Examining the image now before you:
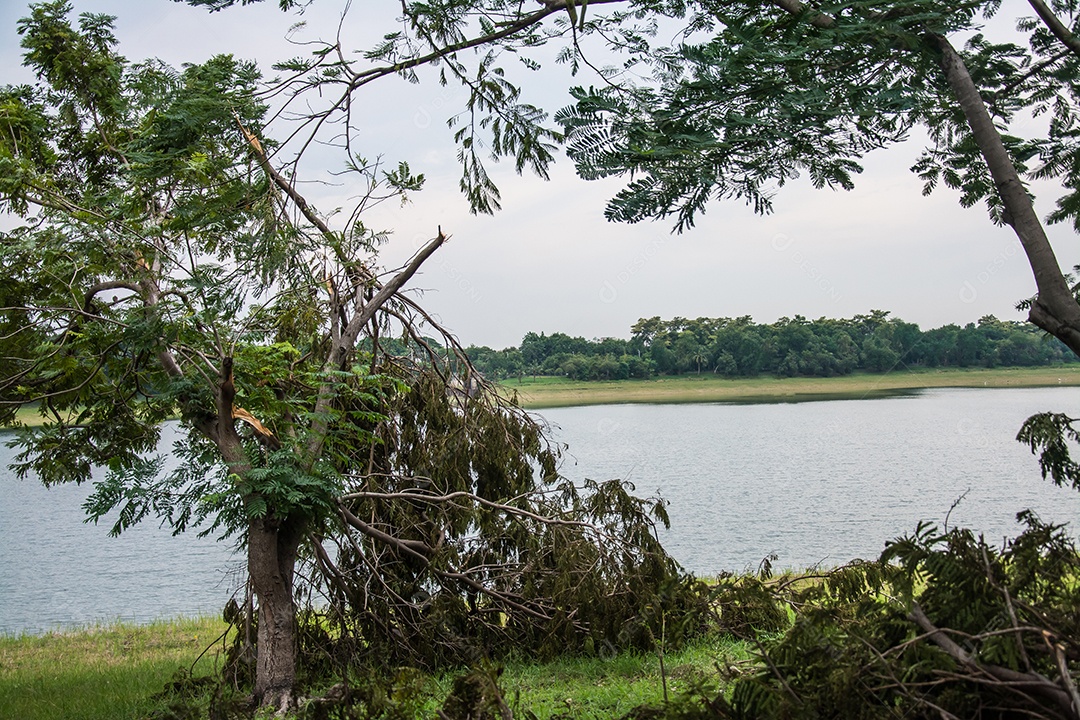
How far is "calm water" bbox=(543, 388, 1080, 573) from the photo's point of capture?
14.0 metres

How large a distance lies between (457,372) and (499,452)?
93cm

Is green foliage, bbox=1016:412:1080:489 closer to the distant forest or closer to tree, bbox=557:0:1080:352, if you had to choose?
tree, bbox=557:0:1080:352

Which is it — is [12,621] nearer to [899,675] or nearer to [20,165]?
[20,165]

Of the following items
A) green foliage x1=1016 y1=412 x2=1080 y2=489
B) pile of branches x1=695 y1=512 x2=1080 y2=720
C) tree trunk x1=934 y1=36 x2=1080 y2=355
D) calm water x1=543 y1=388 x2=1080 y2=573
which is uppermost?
tree trunk x1=934 y1=36 x2=1080 y2=355

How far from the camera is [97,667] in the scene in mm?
8156

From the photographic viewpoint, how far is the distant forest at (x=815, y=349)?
39.1m

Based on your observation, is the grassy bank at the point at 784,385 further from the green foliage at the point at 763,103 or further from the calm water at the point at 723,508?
the green foliage at the point at 763,103

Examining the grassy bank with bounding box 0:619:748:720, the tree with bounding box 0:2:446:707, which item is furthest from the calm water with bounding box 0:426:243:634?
the tree with bounding box 0:2:446:707

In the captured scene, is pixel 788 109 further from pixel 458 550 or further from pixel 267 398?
pixel 458 550

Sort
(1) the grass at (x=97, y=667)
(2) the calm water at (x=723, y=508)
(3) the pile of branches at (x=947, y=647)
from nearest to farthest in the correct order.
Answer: (3) the pile of branches at (x=947, y=647) < (1) the grass at (x=97, y=667) < (2) the calm water at (x=723, y=508)

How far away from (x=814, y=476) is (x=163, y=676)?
16933 mm

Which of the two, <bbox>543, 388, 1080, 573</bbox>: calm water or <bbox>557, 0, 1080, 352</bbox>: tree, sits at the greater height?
<bbox>557, 0, 1080, 352</bbox>: tree

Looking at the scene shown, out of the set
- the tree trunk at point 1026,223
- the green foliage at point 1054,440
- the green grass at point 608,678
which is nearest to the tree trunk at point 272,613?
the green grass at point 608,678

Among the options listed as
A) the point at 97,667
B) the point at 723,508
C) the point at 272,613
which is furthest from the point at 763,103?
the point at 723,508
